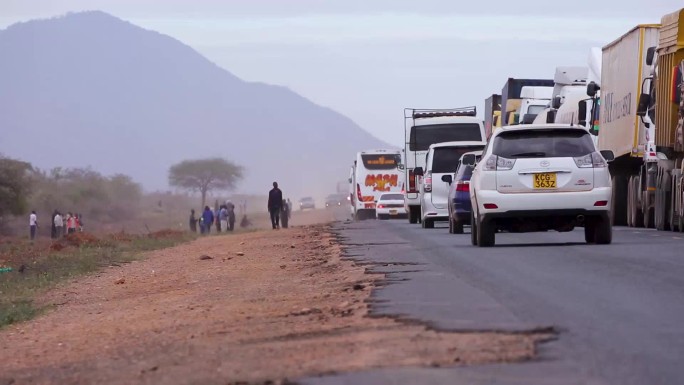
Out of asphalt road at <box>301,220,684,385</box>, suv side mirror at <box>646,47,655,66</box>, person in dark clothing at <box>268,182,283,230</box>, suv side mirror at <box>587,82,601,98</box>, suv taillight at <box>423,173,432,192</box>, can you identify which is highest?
suv side mirror at <box>646,47,655,66</box>

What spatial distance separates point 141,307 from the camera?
52.4 feet

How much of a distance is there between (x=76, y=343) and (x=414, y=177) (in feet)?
105

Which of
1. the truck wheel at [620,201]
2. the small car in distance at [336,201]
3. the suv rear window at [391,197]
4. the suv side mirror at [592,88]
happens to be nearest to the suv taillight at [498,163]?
the truck wheel at [620,201]

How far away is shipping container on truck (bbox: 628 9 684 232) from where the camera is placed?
28.7 m

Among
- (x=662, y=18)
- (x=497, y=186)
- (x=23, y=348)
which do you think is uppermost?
(x=662, y=18)

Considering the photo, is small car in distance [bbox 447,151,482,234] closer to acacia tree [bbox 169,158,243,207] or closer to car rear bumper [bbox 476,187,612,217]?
car rear bumper [bbox 476,187,612,217]

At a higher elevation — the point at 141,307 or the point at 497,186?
the point at 497,186

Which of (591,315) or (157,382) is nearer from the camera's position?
(157,382)

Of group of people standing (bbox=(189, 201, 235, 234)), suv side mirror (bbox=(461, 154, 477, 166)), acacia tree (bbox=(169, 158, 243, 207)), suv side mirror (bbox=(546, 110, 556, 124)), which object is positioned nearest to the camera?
suv side mirror (bbox=(461, 154, 477, 166))

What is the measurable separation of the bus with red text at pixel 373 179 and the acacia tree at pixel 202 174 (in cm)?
10267

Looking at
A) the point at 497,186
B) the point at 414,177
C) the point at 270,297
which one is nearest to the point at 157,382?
the point at 270,297

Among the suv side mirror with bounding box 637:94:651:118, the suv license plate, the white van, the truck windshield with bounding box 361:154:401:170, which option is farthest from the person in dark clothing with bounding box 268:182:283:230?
the suv license plate

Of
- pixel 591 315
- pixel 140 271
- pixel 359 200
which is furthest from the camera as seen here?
pixel 359 200

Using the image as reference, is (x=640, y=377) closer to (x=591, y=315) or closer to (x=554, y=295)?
(x=591, y=315)
